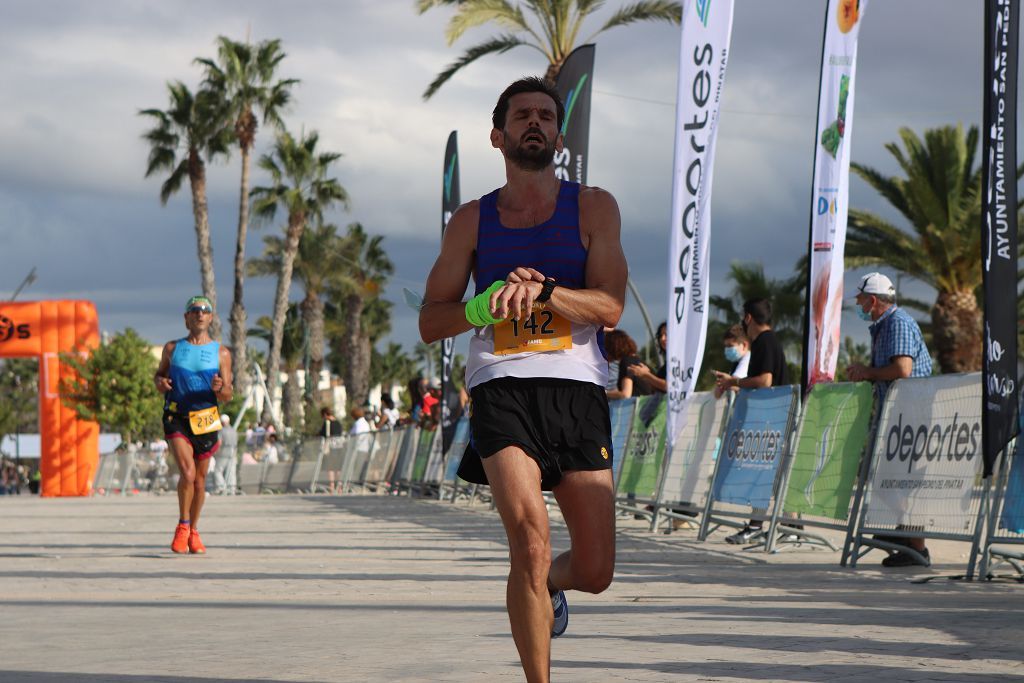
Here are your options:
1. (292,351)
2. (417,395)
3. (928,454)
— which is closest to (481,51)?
(417,395)

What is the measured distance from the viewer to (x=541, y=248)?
475 cm

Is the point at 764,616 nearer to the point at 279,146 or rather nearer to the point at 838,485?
the point at 838,485

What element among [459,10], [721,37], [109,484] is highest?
[459,10]

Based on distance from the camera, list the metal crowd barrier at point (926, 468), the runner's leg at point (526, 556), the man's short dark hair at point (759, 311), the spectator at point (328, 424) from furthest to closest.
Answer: the spectator at point (328, 424)
the man's short dark hair at point (759, 311)
the metal crowd barrier at point (926, 468)
the runner's leg at point (526, 556)

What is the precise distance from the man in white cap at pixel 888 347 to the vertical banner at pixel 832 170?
1539 mm

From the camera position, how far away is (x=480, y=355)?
4.73 m

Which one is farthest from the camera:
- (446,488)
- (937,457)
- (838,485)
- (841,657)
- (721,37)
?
(446,488)

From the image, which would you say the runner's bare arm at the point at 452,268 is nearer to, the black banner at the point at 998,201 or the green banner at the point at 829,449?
the black banner at the point at 998,201

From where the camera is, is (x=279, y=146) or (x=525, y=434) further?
(x=279, y=146)

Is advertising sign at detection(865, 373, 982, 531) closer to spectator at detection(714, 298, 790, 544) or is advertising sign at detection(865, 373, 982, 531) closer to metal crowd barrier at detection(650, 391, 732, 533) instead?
spectator at detection(714, 298, 790, 544)

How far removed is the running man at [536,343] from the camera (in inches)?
175

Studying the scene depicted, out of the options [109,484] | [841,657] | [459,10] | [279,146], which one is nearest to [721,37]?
[841,657]

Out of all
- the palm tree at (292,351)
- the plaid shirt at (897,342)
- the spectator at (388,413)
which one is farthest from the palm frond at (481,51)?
the palm tree at (292,351)

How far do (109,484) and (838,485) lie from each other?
102 feet
